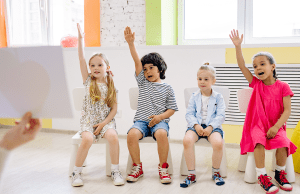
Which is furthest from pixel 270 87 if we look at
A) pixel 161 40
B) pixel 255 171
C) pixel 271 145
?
pixel 161 40

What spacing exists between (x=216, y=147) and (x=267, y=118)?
0.42m

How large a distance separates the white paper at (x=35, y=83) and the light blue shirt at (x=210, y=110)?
1.51 meters

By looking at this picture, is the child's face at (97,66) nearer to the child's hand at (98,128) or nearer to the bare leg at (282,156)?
the child's hand at (98,128)

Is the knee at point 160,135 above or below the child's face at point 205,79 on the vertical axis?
below

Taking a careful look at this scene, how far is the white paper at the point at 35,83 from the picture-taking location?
64 cm

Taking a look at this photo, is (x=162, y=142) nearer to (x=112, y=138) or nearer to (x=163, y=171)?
(x=163, y=171)

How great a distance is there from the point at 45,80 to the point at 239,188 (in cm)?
156

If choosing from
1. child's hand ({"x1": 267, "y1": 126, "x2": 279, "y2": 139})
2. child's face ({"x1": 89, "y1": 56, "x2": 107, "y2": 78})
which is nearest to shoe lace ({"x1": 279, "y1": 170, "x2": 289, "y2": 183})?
child's hand ({"x1": 267, "y1": 126, "x2": 279, "y2": 139})

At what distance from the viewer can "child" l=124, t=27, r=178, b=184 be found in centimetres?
198

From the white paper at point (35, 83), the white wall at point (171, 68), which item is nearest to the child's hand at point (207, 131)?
the white wall at point (171, 68)

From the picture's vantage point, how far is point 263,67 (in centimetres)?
200

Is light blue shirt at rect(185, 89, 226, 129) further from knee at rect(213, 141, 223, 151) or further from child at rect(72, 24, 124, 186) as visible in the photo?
child at rect(72, 24, 124, 186)

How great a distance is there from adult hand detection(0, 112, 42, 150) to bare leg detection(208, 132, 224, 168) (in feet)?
4.78

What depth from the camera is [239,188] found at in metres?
1.84
